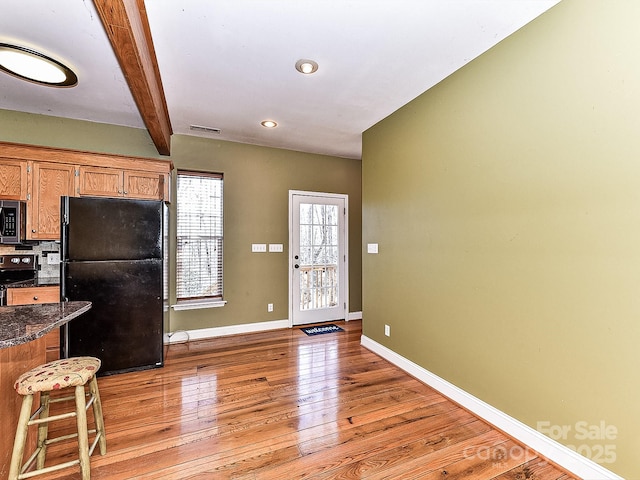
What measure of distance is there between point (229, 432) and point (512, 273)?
2220mm

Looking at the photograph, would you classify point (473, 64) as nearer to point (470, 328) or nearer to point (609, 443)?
point (470, 328)

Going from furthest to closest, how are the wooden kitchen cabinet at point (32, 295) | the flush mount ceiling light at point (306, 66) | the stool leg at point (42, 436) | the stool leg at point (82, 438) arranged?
the wooden kitchen cabinet at point (32, 295)
the flush mount ceiling light at point (306, 66)
the stool leg at point (42, 436)
the stool leg at point (82, 438)

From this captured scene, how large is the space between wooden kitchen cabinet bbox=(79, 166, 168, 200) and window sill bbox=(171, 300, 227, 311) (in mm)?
1431

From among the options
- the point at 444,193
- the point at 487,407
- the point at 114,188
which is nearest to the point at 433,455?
the point at 487,407

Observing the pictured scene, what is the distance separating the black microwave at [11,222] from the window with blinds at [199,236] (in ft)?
4.83

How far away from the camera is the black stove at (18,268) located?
3.06 metres

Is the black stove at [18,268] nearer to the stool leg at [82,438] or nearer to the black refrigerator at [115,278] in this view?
the black refrigerator at [115,278]

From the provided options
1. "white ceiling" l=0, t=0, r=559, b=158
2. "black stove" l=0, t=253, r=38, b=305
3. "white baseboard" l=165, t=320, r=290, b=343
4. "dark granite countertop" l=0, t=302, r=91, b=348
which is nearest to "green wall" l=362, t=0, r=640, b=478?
"white ceiling" l=0, t=0, r=559, b=158

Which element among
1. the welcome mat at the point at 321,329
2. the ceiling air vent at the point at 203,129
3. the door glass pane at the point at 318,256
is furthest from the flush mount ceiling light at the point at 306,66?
the welcome mat at the point at 321,329

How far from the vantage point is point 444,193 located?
103 inches

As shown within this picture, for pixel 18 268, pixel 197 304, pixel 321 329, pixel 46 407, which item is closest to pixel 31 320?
pixel 46 407

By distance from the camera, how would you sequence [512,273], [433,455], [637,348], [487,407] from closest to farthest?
[637,348] < [433,455] < [512,273] < [487,407]

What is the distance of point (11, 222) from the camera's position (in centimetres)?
290

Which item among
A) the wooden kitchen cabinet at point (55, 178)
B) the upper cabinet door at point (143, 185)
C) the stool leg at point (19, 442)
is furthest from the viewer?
the upper cabinet door at point (143, 185)
